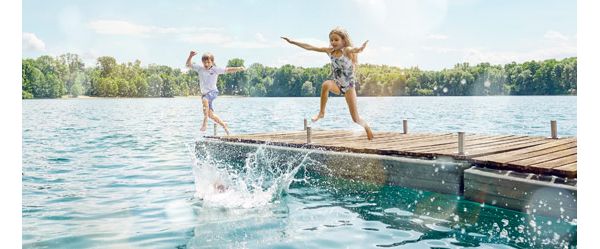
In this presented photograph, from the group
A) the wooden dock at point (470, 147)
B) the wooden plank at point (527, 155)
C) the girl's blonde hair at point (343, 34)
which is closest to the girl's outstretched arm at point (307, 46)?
the girl's blonde hair at point (343, 34)

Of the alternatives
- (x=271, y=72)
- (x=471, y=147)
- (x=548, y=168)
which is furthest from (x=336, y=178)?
(x=271, y=72)

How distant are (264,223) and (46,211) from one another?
3.81 m

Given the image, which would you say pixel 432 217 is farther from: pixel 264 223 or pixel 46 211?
pixel 46 211

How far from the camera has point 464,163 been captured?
8641 mm

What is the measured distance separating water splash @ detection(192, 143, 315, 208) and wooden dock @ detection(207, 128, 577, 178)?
1.36ft

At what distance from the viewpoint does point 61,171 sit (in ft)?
45.4

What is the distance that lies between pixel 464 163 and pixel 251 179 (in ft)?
13.8

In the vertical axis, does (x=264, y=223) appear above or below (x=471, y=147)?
below

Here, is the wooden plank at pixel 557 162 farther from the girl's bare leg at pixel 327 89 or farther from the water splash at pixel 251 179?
the water splash at pixel 251 179

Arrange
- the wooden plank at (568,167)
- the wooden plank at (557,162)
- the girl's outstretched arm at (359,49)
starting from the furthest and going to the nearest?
the girl's outstretched arm at (359,49), the wooden plank at (557,162), the wooden plank at (568,167)

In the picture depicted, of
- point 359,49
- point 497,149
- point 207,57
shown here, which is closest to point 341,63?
point 359,49

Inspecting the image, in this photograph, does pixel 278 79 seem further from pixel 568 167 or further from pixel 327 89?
pixel 568 167

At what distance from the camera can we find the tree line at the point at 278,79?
9569 cm

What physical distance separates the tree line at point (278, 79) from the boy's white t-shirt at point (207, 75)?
255ft
